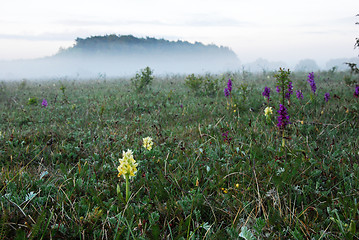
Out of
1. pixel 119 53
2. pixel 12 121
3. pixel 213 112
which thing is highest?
pixel 119 53

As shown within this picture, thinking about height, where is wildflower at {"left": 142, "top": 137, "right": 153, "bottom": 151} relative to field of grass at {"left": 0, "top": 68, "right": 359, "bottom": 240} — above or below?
above

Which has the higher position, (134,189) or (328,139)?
(328,139)

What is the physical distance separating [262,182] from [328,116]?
3302 millimetres

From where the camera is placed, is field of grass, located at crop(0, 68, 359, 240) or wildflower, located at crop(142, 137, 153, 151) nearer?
field of grass, located at crop(0, 68, 359, 240)

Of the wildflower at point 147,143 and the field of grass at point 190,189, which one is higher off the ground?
the wildflower at point 147,143

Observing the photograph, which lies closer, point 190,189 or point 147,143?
point 190,189

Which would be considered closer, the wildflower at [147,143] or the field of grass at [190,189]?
the field of grass at [190,189]

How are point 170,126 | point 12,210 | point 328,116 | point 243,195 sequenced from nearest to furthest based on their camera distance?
point 12,210, point 243,195, point 328,116, point 170,126

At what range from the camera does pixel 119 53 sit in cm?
6600

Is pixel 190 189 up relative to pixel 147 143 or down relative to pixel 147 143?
down

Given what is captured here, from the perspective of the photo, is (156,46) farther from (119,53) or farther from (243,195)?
(243,195)

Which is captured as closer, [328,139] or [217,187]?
[217,187]

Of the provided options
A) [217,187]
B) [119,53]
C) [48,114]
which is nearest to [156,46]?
[119,53]

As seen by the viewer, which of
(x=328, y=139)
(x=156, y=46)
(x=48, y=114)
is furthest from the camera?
(x=156, y=46)
